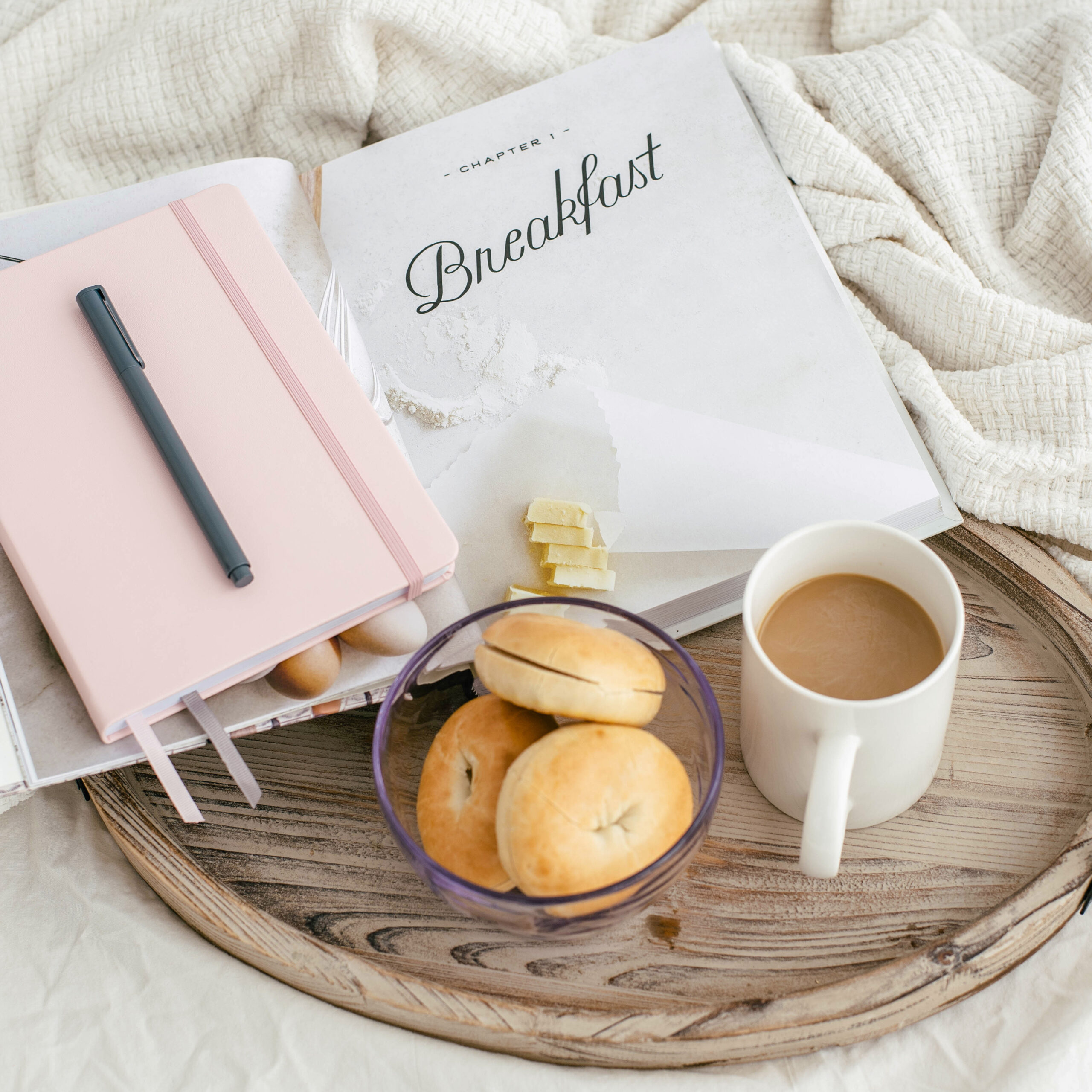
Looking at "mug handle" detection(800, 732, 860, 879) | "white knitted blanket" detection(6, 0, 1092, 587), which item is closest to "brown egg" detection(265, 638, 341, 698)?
"mug handle" detection(800, 732, 860, 879)

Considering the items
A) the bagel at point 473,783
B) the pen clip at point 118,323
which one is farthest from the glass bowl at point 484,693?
the pen clip at point 118,323

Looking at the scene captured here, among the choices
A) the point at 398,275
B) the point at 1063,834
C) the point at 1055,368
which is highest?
the point at 398,275

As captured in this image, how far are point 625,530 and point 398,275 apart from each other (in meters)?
0.23

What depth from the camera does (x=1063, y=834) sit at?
0.47 metres

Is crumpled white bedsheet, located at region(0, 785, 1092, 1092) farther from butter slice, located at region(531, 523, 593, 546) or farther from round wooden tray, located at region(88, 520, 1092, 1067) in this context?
butter slice, located at region(531, 523, 593, 546)

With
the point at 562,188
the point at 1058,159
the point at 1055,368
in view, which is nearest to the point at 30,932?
the point at 562,188

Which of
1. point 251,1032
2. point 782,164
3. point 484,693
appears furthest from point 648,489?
point 251,1032

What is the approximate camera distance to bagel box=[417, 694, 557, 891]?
0.41 meters

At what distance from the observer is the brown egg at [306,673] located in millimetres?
477

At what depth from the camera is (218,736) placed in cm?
47

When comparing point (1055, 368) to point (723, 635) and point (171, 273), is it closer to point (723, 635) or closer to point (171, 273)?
point (723, 635)

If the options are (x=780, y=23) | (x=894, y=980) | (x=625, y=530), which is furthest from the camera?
(x=780, y=23)

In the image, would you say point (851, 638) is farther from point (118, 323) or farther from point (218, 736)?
point (118, 323)

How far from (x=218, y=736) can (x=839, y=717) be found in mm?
293
